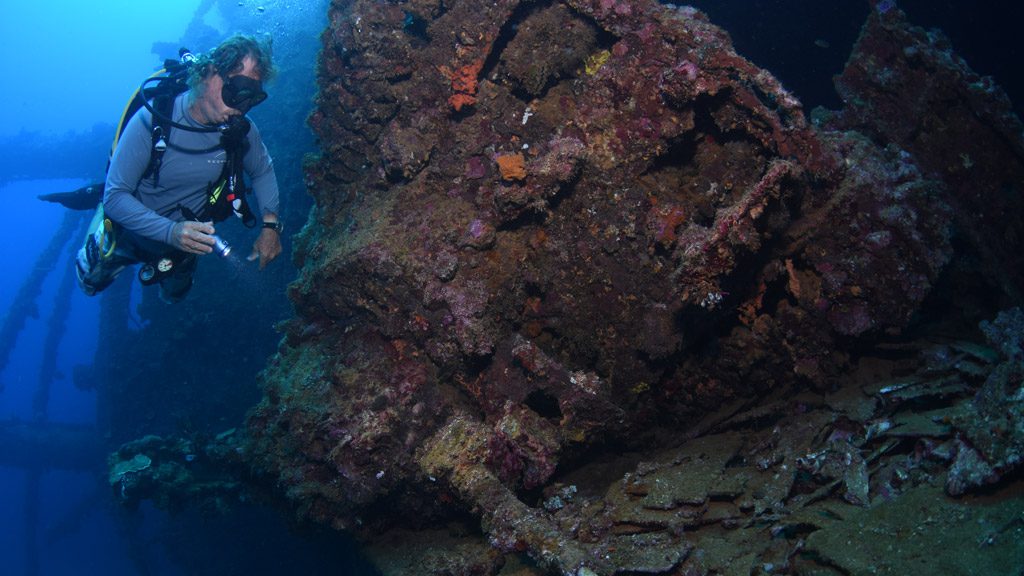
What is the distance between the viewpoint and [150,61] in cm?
12719

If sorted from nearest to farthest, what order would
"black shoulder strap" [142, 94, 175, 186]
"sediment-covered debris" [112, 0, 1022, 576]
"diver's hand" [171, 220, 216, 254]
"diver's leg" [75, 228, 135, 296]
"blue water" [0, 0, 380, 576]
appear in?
"sediment-covered debris" [112, 0, 1022, 576], "diver's hand" [171, 220, 216, 254], "black shoulder strap" [142, 94, 175, 186], "diver's leg" [75, 228, 135, 296], "blue water" [0, 0, 380, 576]

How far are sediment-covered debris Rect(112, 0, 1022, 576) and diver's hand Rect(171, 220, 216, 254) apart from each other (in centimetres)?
117

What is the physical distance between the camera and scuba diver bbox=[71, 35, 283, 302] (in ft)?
15.1

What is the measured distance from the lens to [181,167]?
507 cm

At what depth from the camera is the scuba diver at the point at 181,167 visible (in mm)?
4617

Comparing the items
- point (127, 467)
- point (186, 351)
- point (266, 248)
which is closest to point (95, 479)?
point (186, 351)

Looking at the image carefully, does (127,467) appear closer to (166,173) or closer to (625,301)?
(166,173)

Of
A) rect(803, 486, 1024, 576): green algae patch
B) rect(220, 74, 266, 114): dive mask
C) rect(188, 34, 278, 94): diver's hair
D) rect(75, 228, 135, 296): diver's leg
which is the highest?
rect(188, 34, 278, 94): diver's hair

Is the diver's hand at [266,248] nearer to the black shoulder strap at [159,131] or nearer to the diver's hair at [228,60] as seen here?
the black shoulder strap at [159,131]

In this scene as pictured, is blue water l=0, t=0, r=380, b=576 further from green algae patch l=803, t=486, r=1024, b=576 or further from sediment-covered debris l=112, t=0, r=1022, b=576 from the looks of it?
green algae patch l=803, t=486, r=1024, b=576

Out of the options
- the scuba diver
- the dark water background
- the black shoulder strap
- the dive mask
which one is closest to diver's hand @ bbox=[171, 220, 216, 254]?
the scuba diver

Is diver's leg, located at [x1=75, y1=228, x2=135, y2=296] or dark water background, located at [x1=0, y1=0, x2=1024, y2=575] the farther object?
dark water background, located at [x1=0, y1=0, x2=1024, y2=575]

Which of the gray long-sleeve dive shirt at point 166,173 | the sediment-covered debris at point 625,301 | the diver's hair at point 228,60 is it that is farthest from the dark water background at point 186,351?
the diver's hair at point 228,60

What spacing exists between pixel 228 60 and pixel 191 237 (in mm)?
1822
